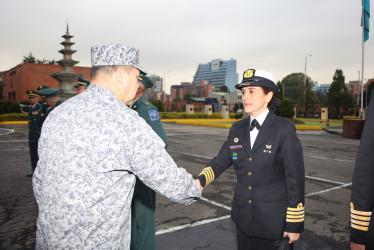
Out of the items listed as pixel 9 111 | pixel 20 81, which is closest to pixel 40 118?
pixel 9 111

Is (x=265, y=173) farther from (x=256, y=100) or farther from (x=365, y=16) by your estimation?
(x=365, y=16)

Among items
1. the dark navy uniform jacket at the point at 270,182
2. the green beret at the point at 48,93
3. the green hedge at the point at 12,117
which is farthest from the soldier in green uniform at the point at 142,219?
the green hedge at the point at 12,117

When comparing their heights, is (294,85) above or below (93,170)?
above

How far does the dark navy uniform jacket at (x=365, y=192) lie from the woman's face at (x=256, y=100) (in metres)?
0.98

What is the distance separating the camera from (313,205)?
5.10 m

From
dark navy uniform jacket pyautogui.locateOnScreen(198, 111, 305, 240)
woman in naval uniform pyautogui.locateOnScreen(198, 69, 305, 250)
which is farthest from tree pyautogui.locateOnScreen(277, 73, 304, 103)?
dark navy uniform jacket pyautogui.locateOnScreen(198, 111, 305, 240)

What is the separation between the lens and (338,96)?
5431cm

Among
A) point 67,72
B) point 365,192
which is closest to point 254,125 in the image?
point 365,192

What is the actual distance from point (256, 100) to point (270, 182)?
0.72 meters

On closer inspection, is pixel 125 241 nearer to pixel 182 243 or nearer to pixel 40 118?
pixel 182 243

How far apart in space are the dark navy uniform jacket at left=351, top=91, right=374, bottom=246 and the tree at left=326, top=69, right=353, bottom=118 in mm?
59917

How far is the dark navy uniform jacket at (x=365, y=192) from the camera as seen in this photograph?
1553 millimetres

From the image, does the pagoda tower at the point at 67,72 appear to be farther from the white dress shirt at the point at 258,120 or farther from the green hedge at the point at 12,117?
the white dress shirt at the point at 258,120

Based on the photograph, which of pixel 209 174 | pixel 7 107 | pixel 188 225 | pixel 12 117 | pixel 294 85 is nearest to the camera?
pixel 209 174
